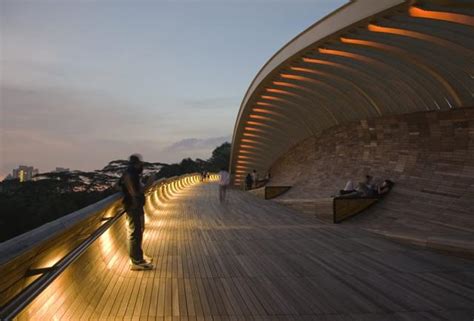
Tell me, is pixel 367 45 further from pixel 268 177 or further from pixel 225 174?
pixel 268 177

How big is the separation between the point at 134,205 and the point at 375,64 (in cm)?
1012

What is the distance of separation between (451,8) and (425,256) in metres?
4.76

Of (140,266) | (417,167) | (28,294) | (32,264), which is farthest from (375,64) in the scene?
(28,294)

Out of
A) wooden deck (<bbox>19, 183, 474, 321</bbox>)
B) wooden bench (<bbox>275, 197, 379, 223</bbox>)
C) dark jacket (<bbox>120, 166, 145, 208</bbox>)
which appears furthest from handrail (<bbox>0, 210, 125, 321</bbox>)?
wooden bench (<bbox>275, 197, 379, 223</bbox>)

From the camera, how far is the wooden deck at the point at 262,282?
14.3ft

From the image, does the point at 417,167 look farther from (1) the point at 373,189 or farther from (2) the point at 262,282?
(2) the point at 262,282

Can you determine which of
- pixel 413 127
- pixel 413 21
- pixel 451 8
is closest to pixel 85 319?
pixel 451 8

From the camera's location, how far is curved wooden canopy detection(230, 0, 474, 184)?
9625mm

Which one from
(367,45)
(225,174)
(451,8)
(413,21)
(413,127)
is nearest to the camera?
(451,8)

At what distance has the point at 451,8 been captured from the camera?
27.7 ft

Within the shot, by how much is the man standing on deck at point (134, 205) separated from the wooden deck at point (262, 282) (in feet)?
0.72

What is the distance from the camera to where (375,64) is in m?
13.6

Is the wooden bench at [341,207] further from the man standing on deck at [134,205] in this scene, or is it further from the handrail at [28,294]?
the handrail at [28,294]

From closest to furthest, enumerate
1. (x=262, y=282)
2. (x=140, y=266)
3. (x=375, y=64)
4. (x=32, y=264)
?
1. (x=32, y=264)
2. (x=262, y=282)
3. (x=140, y=266)
4. (x=375, y=64)
